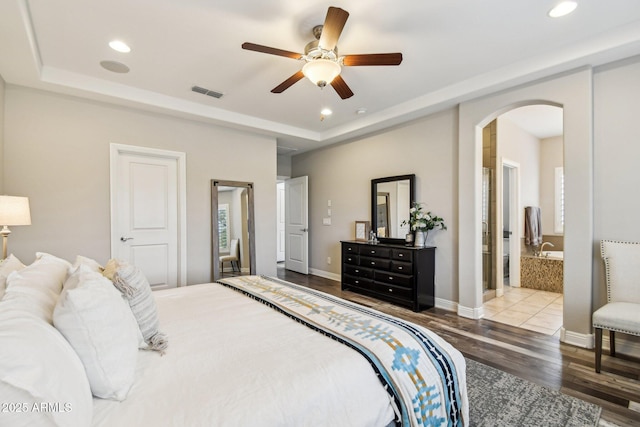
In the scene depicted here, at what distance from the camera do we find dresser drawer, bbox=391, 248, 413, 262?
3840 mm

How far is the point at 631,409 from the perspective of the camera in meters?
1.91

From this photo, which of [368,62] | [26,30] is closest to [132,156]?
[26,30]

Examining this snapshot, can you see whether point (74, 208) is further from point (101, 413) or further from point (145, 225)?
point (101, 413)

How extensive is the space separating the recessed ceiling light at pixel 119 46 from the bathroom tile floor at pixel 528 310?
4664mm

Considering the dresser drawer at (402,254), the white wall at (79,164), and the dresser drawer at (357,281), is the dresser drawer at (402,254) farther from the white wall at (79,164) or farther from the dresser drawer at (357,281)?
the white wall at (79,164)

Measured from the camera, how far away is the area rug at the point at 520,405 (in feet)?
5.88

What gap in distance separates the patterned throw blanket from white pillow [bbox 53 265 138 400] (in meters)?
0.84

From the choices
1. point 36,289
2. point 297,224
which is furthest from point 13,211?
point 297,224

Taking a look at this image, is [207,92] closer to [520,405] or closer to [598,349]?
[520,405]

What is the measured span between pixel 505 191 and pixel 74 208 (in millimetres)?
6310

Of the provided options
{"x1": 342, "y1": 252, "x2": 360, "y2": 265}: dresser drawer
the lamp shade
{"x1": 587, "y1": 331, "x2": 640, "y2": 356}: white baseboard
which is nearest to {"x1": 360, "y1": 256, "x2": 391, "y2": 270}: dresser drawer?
{"x1": 342, "y1": 252, "x2": 360, "y2": 265}: dresser drawer

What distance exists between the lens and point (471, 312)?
3568 mm

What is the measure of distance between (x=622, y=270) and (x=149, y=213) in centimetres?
496

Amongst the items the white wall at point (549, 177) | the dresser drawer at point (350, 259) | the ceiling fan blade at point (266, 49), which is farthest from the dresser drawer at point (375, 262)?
the white wall at point (549, 177)
